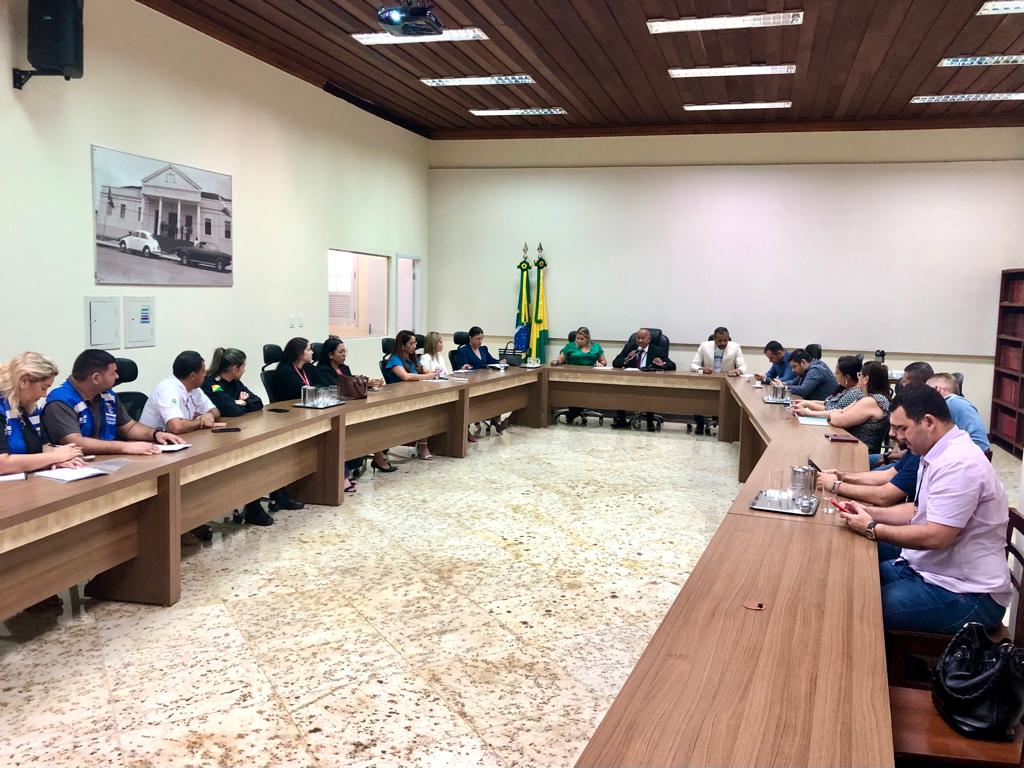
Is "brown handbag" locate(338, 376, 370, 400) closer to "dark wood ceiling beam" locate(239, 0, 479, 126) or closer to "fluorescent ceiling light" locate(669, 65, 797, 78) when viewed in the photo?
"dark wood ceiling beam" locate(239, 0, 479, 126)

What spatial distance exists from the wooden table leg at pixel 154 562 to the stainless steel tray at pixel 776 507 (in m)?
2.46

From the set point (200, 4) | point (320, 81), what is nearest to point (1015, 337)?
point (320, 81)

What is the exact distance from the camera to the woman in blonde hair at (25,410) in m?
3.26

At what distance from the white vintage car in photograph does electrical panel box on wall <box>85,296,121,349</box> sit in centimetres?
38

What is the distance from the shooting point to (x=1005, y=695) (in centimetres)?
182

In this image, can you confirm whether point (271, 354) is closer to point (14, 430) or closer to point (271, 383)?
point (271, 383)

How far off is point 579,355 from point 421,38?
4.23m

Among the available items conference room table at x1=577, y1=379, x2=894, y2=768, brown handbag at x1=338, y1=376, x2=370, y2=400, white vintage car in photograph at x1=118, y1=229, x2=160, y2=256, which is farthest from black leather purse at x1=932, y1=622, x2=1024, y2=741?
white vintage car in photograph at x1=118, y1=229, x2=160, y2=256

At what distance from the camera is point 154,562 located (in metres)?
3.61

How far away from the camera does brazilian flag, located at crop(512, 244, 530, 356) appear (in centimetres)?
1044

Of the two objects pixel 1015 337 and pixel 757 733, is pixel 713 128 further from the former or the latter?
pixel 757 733

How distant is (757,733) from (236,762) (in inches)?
64.6

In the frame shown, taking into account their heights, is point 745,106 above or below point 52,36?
above

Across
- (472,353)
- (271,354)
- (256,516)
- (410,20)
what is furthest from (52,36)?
(472,353)
